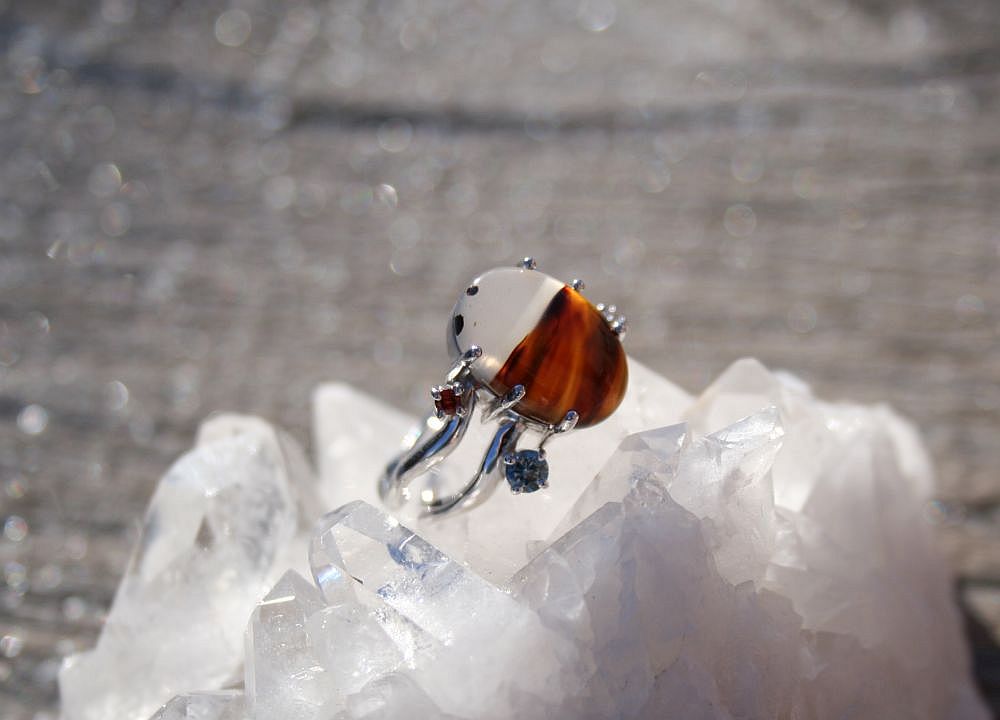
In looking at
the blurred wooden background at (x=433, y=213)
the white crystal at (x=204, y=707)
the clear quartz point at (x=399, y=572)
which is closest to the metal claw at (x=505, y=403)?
the clear quartz point at (x=399, y=572)

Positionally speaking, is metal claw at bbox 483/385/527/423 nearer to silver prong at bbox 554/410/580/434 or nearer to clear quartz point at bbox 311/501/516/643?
silver prong at bbox 554/410/580/434

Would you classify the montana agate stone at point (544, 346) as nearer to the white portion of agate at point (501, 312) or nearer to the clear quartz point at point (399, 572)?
the white portion of agate at point (501, 312)

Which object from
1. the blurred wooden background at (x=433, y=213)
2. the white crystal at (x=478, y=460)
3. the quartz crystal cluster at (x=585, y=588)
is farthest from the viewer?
the blurred wooden background at (x=433, y=213)

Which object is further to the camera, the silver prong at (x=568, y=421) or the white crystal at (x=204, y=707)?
the silver prong at (x=568, y=421)

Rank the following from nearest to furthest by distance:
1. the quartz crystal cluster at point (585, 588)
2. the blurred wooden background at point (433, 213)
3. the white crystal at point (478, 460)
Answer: the quartz crystal cluster at point (585, 588), the white crystal at point (478, 460), the blurred wooden background at point (433, 213)

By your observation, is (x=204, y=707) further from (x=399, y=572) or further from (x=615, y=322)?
(x=615, y=322)

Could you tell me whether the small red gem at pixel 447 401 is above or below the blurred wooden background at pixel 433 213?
above

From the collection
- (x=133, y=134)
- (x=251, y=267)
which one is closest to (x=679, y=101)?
(x=251, y=267)

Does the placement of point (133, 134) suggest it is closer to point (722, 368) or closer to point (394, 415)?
point (394, 415)

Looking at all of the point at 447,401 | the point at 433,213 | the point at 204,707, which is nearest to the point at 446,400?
the point at 447,401
